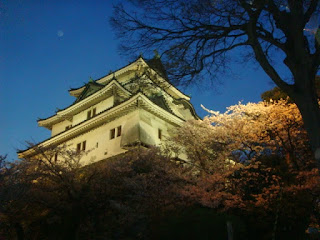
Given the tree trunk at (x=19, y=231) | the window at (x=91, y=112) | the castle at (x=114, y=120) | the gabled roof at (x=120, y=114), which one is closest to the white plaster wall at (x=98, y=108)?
the castle at (x=114, y=120)

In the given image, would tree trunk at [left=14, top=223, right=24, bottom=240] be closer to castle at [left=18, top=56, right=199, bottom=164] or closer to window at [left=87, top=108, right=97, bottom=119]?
castle at [left=18, top=56, right=199, bottom=164]

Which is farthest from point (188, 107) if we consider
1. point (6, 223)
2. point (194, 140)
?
point (6, 223)

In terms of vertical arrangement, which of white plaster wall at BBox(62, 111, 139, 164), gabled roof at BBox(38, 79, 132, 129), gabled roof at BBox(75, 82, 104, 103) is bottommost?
white plaster wall at BBox(62, 111, 139, 164)

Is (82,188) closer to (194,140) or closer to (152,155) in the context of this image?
(152,155)

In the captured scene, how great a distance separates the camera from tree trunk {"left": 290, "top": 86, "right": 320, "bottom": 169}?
5.36 m

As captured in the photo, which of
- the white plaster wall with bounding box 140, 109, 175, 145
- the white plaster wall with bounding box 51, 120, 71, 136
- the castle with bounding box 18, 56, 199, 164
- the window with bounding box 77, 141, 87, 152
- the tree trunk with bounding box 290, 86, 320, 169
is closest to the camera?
the tree trunk with bounding box 290, 86, 320, 169

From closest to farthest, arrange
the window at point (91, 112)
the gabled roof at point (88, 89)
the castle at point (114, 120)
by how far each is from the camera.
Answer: the castle at point (114, 120), the window at point (91, 112), the gabled roof at point (88, 89)

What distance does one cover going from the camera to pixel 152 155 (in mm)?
14352

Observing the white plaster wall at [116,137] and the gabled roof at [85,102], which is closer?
the white plaster wall at [116,137]

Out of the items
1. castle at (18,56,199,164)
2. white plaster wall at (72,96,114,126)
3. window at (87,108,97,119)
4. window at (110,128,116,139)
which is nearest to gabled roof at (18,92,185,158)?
castle at (18,56,199,164)

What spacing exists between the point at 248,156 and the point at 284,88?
8.14 m

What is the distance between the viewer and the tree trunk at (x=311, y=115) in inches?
211

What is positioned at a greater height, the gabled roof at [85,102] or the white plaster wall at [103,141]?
the gabled roof at [85,102]

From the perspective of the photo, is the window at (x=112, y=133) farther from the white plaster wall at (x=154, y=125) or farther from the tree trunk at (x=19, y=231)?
the tree trunk at (x=19, y=231)
